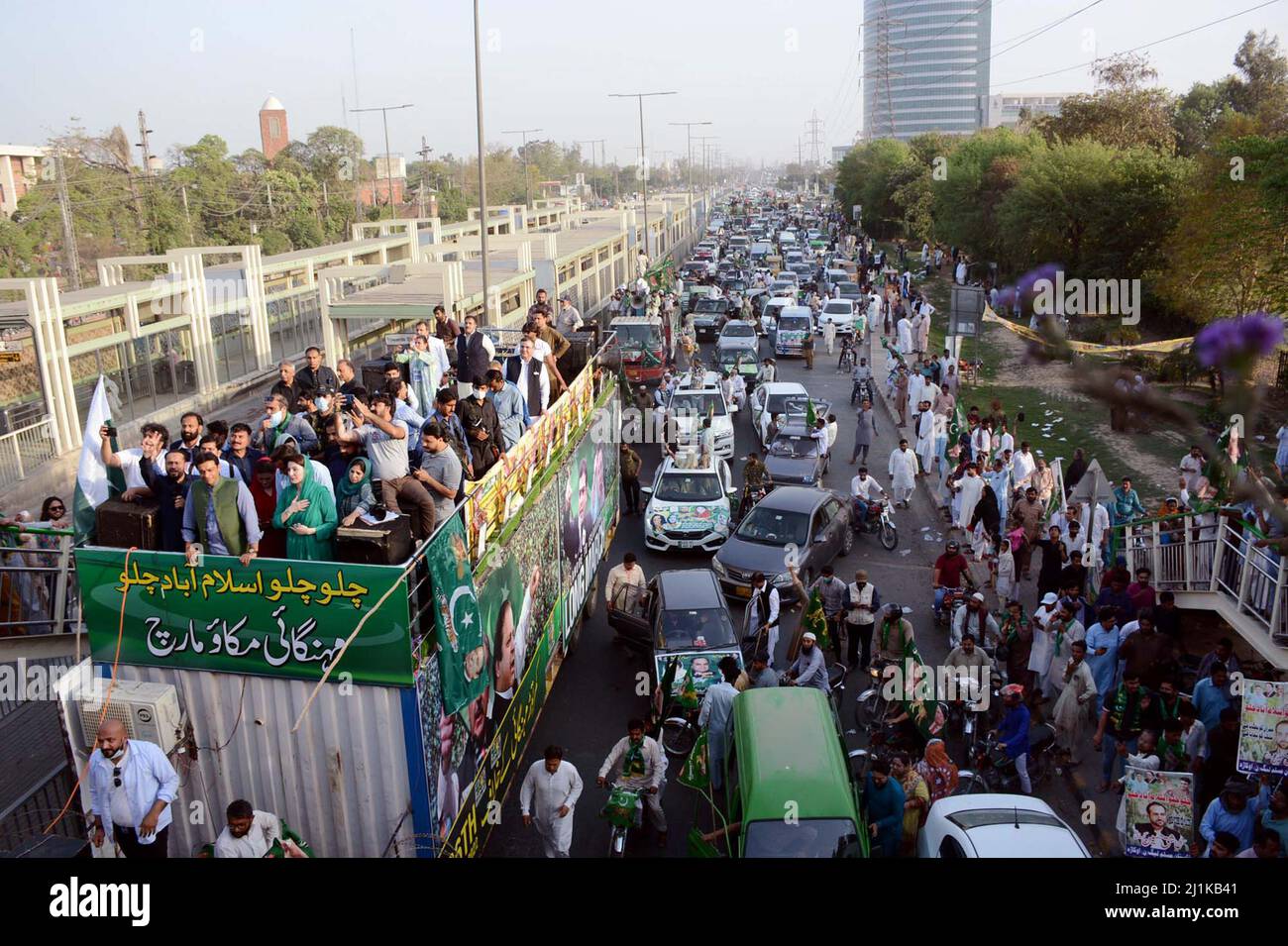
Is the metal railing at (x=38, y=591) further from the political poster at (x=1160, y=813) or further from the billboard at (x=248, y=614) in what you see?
the political poster at (x=1160, y=813)

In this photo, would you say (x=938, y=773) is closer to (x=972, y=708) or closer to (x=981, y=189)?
(x=972, y=708)

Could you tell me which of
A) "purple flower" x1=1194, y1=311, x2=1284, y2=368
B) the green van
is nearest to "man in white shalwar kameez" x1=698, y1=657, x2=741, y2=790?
the green van

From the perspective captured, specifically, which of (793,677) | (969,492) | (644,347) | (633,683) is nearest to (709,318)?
(644,347)

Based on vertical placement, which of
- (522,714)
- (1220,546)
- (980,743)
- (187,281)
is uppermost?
(187,281)

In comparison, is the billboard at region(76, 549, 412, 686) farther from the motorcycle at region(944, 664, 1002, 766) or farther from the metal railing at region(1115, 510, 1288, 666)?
the metal railing at region(1115, 510, 1288, 666)

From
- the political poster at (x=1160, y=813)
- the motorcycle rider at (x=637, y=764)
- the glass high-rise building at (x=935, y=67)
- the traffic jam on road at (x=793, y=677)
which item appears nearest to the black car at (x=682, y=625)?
the traffic jam on road at (x=793, y=677)

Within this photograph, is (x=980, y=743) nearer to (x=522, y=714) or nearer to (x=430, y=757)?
(x=522, y=714)

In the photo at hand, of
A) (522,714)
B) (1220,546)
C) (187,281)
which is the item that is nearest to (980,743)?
(1220,546)
